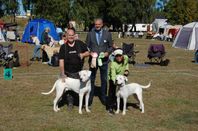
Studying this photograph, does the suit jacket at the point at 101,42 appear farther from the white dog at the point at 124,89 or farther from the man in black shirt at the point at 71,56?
the white dog at the point at 124,89

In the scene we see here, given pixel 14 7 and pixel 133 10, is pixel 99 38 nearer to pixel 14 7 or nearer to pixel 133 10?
pixel 14 7

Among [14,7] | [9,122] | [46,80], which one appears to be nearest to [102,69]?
[9,122]

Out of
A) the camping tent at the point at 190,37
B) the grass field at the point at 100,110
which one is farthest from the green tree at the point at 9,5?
the grass field at the point at 100,110

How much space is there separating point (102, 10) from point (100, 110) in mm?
54350

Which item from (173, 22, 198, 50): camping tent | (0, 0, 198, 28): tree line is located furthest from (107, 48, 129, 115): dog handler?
(0, 0, 198, 28): tree line

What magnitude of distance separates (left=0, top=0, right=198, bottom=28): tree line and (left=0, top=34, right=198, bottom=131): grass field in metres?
33.2

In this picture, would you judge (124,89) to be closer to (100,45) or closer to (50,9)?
(100,45)

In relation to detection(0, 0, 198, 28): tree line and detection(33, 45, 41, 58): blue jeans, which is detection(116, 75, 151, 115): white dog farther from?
detection(0, 0, 198, 28): tree line

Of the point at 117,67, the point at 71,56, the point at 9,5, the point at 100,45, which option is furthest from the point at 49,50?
the point at 9,5

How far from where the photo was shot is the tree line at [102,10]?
1772 inches

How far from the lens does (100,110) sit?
7.97 meters

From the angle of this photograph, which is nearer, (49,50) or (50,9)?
(49,50)

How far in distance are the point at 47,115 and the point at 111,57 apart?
5.91 ft

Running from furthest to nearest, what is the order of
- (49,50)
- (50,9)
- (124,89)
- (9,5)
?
(9,5)
(50,9)
(49,50)
(124,89)
